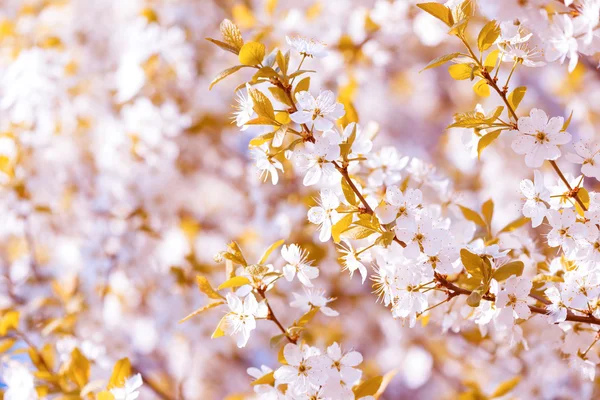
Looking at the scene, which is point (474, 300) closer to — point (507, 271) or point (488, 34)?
point (507, 271)

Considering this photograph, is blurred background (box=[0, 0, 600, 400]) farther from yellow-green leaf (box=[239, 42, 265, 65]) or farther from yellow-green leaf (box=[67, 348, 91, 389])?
yellow-green leaf (box=[239, 42, 265, 65])

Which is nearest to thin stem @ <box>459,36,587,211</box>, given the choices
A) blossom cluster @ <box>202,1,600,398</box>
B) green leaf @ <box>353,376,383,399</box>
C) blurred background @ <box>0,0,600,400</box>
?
blossom cluster @ <box>202,1,600,398</box>

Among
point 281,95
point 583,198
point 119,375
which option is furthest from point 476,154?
point 119,375

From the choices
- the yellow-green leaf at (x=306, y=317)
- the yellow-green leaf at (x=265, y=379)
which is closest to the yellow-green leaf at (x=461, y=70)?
the yellow-green leaf at (x=306, y=317)

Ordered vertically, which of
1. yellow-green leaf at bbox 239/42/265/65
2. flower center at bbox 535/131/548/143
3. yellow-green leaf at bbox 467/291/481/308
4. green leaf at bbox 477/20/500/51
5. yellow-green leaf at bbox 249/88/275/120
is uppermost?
yellow-green leaf at bbox 239/42/265/65

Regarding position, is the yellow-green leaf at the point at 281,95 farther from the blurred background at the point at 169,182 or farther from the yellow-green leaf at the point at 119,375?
the blurred background at the point at 169,182
